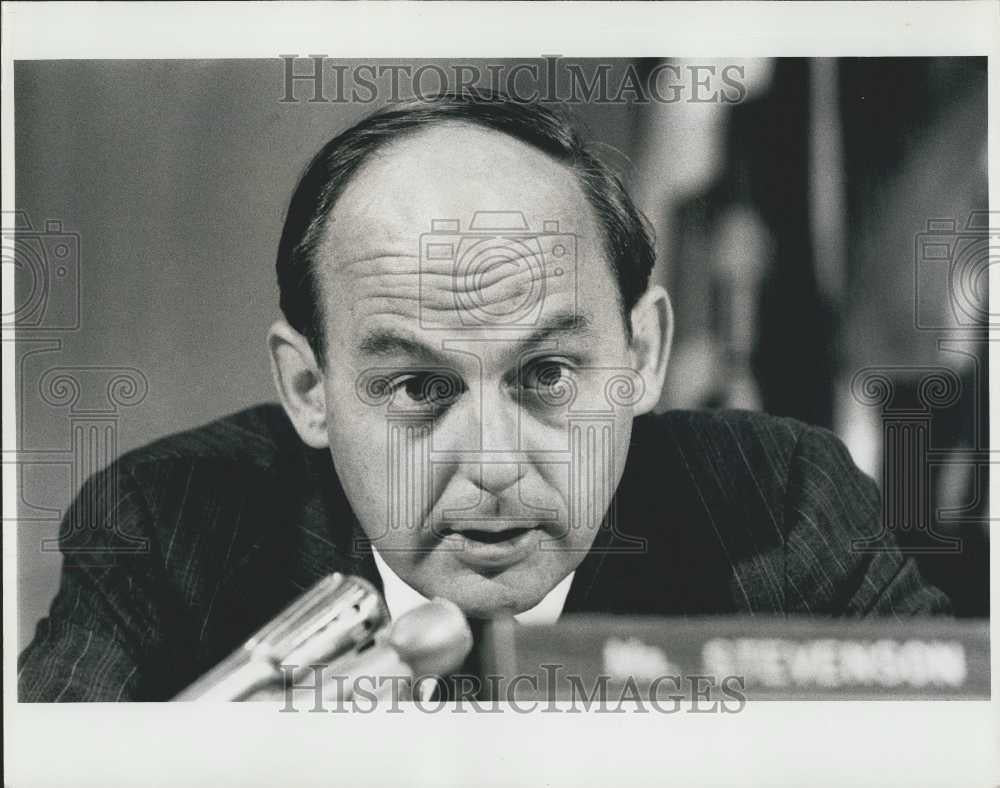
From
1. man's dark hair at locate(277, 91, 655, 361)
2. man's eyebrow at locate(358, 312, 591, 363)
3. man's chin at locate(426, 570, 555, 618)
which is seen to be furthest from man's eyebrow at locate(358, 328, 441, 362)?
man's chin at locate(426, 570, 555, 618)

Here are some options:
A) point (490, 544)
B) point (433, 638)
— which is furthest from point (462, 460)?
point (433, 638)

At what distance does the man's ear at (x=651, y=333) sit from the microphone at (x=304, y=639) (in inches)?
31.8

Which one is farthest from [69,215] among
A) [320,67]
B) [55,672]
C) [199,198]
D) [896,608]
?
[896,608]

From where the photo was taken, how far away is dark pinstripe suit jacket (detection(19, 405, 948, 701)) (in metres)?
2.49

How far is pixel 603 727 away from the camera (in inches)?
98.3

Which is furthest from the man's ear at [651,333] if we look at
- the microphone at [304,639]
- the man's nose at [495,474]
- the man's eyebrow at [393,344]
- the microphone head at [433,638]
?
the microphone at [304,639]

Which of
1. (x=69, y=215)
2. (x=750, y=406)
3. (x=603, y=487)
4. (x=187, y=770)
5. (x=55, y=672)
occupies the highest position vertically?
(x=69, y=215)

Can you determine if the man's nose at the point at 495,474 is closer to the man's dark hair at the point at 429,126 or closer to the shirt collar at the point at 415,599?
the shirt collar at the point at 415,599

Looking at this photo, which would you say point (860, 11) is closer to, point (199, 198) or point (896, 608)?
point (896, 608)

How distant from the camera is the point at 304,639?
2.50m

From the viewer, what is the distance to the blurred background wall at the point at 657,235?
250cm

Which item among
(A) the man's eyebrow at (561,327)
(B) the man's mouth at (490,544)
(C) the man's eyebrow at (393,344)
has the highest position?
(A) the man's eyebrow at (561,327)

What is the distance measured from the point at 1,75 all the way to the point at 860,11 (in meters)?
2.00

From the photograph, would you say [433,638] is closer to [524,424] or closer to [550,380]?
[524,424]
